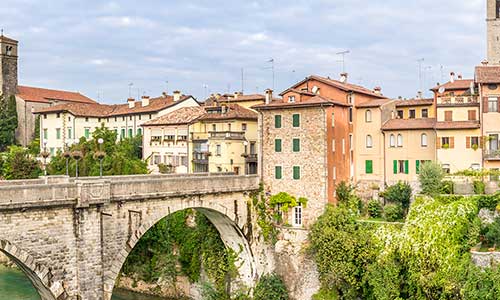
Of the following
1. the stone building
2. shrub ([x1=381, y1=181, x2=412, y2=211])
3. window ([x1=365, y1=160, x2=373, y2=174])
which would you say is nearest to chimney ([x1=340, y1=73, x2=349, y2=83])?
window ([x1=365, y1=160, x2=373, y2=174])

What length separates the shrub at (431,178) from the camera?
3503 cm

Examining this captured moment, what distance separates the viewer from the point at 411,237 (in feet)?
103

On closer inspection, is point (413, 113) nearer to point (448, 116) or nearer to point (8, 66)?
point (448, 116)

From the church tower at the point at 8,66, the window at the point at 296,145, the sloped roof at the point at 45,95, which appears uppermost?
the church tower at the point at 8,66

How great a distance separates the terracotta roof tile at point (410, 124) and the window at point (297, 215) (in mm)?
9402

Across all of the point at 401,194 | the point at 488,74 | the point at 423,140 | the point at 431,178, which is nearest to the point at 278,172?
the point at 401,194

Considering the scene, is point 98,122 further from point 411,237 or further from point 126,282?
point 411,237

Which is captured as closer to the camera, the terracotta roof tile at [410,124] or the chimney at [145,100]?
the terracotta roof tile at [410,124]

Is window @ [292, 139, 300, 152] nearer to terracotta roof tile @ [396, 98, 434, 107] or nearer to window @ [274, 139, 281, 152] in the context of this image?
window @ [274, 139, 281, 152]

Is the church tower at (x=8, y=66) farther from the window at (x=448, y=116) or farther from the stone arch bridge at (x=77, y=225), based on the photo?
the window at (x=448, y=116)

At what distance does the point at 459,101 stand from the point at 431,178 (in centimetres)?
660

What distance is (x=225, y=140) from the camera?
46.0 m

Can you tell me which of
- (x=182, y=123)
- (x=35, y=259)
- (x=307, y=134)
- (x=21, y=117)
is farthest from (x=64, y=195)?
(x=21, y=117)

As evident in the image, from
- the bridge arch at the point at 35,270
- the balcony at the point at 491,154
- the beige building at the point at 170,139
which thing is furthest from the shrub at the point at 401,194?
the bridge arch at the point at 35,270
